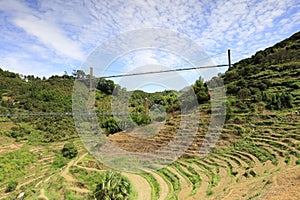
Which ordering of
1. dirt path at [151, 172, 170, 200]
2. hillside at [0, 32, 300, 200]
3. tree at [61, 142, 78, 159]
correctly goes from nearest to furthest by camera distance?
1. hillside at [0, 32, 300, 200]
2. dirt path at [151, 172, 170, 200]
3. tree at [61, 142, 78, 159]

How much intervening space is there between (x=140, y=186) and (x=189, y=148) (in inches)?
192

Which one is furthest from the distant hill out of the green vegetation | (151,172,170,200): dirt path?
the green vegetation

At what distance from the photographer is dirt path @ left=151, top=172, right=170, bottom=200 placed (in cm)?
1017

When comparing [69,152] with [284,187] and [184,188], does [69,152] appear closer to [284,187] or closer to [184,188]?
[184,188]

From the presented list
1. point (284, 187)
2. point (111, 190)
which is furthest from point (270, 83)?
point (111, 190)

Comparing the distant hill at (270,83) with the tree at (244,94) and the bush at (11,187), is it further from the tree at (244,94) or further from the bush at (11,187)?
the bush at (11,187)

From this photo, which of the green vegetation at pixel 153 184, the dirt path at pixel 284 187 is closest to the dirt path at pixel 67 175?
the green vegetation at pixel 153 184

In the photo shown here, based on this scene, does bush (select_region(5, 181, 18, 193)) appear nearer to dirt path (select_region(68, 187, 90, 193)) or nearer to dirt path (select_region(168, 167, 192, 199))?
dirt path (select_region(68, 187, 90, 193))

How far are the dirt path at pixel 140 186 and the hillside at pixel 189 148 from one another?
0.05 metres

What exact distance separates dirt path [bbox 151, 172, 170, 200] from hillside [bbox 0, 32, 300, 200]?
0.05 meters

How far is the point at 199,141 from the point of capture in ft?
50.7

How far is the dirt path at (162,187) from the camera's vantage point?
33.4 ft

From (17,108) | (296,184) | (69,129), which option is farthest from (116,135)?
(296,184)

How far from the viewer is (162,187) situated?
11078 millimetres
